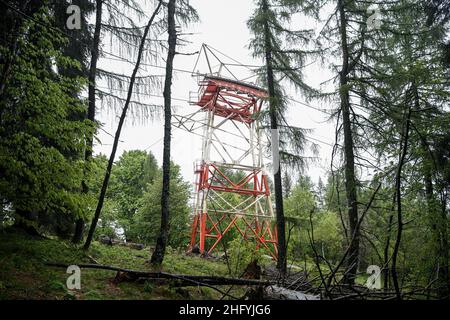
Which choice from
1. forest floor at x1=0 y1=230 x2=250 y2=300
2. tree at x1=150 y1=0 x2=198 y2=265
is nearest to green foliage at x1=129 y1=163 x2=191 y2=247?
tree at x1=150 y1=0 x2=198 y2=265

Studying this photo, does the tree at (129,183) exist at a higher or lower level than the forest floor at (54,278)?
higher

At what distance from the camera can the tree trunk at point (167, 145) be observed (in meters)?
7.76

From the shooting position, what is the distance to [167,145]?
834cm

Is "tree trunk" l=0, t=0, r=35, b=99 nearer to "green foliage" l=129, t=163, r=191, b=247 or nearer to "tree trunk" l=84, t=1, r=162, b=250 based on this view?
"tree trunk" l=84, t=1, r=162, b=250

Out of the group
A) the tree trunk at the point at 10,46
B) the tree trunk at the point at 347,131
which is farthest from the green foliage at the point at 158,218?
the tree trunk at the point at 10,46

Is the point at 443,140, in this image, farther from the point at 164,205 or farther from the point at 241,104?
the point at 241,104

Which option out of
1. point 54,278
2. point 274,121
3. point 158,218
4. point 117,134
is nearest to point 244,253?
point 54,278

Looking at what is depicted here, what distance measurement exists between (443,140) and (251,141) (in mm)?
7982

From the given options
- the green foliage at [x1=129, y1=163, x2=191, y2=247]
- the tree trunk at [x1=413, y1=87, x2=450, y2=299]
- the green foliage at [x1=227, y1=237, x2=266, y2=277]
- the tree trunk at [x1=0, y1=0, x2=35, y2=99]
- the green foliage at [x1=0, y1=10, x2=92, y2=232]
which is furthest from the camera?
the green foliage at [x1=129, y1=163, x2=191, y2=247]

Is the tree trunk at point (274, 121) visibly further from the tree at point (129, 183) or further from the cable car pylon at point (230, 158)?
the tree at point (129, 183)

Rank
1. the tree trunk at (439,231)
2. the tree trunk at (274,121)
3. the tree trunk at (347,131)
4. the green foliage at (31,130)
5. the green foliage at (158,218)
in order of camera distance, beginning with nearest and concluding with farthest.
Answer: the tree trunk at (439,231) < the green foliage at (31,130) < the tree trunk at (347,131) < the tree trunk at (274,121) < the green foliage at (158,218)

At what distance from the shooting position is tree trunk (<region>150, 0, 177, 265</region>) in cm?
776

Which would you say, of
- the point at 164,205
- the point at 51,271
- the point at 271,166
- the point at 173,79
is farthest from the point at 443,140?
the point at 51,271

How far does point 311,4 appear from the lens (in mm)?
8766
